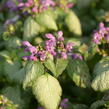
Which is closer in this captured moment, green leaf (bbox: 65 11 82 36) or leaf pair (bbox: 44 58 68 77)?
leaf pair (bbox: 44 58 68 77)

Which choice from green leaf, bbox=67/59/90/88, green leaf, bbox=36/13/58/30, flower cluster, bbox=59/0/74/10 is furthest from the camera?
flower cluster, bbox=59/0/74/10

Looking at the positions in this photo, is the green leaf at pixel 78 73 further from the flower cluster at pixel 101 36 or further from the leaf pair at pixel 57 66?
the flower cluster at pixel 101 36

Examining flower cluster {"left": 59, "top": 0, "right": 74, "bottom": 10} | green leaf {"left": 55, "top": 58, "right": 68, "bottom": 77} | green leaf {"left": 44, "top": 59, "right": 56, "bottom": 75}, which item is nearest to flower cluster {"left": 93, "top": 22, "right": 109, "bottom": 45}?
green leaf {"left": 55, "top": 58, "right": 68, "bottom": 77}

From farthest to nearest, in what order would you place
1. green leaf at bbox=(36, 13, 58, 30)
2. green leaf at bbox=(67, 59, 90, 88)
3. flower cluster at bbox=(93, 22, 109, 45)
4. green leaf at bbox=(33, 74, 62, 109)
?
green leaf at bbox=(36, 13, 58, 30) → flower cluster at bbox=(93, 22, 109, 45) → green leaf at bbox=(67, 59, 90, 88) → green leaf at bbox=(33, 74, 62, 109)

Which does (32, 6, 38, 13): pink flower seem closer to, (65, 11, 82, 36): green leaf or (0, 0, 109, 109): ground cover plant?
(0, 0, 109, 109): ground cover plant

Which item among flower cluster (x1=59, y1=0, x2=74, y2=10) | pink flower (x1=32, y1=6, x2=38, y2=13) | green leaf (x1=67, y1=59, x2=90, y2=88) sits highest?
pink flower (x1=32, y1=6, x2=38, y2=13)

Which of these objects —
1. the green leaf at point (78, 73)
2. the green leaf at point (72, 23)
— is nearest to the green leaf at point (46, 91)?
the green leaf at point (78, 73)

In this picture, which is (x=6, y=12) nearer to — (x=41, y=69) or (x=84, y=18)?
(x=84, y=18)
